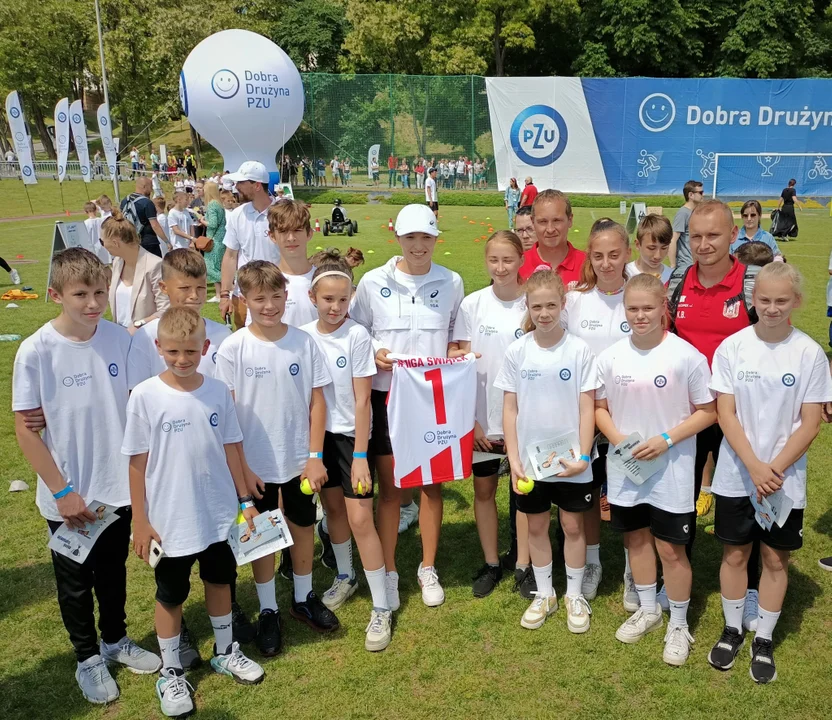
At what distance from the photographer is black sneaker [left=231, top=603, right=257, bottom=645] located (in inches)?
160

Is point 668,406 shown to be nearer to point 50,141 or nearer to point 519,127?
point 519,127

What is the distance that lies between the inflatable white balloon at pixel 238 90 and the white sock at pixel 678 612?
19759 millimetres

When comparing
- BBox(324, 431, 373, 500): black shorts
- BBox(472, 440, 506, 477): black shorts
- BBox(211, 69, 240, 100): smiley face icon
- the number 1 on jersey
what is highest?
BBox(211, 69, 240, 100): smiley face icon

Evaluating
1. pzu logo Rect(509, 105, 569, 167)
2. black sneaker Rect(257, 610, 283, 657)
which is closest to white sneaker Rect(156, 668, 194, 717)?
black sneaker Rect(257, 610, 283, 657)

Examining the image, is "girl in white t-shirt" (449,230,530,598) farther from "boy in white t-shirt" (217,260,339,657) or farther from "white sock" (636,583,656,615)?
"boy in white t-shirt" (217,260,339,657)

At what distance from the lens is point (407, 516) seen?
5535 mm

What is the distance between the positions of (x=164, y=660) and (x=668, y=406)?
2.89 meters

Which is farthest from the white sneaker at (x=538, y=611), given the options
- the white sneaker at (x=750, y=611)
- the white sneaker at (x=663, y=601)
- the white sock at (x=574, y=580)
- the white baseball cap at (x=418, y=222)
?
the white baseball cap at (x=418, y=222)

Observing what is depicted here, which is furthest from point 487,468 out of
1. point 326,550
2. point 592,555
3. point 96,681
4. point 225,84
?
point 225,84

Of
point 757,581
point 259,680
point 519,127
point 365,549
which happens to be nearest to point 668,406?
point 757,581

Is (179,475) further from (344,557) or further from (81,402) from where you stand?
(344,557)

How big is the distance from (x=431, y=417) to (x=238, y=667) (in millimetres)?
1697

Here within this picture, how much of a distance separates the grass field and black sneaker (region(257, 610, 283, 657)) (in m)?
0.06

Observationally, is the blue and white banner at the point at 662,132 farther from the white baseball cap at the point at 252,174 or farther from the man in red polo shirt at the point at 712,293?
the man in red polo shirt at the point at 712,293
